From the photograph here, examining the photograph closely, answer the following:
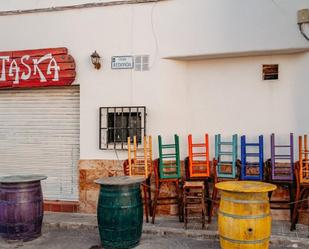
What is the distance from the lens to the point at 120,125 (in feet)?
22.6

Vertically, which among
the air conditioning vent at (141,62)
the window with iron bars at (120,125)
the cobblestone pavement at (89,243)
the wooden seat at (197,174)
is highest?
the air conditioning vent at (141,62)

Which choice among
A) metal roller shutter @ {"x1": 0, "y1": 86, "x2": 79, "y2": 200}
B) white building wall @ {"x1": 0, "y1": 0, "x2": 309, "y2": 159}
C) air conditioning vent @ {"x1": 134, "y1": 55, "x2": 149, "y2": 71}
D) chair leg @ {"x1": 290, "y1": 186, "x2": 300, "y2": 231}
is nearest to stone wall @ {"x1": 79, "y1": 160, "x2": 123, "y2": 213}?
white building wall @ {"x1": 0, "y1": 0, "x2": 309, "y2": 159}

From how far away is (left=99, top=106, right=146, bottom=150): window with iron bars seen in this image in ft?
22.2

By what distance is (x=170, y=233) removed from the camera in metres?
5.87

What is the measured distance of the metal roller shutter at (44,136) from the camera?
23.9ft

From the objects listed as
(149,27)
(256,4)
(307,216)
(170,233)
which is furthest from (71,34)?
(307,216)

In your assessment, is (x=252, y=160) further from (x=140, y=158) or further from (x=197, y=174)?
(x=140, y=158)

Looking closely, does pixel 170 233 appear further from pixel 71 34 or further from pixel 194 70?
pixel 71 34

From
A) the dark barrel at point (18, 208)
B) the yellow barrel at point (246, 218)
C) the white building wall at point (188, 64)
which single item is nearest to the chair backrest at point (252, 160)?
the white building wall at point (188, 64)

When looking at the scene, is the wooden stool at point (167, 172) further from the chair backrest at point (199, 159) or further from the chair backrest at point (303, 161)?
the chair backrest at point (303, 161)

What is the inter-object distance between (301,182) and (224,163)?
1.28m

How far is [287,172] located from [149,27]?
3.49m

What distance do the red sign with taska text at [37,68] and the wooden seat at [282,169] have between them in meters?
3.87

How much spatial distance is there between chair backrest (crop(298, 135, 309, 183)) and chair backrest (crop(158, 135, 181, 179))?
6.36 ft
